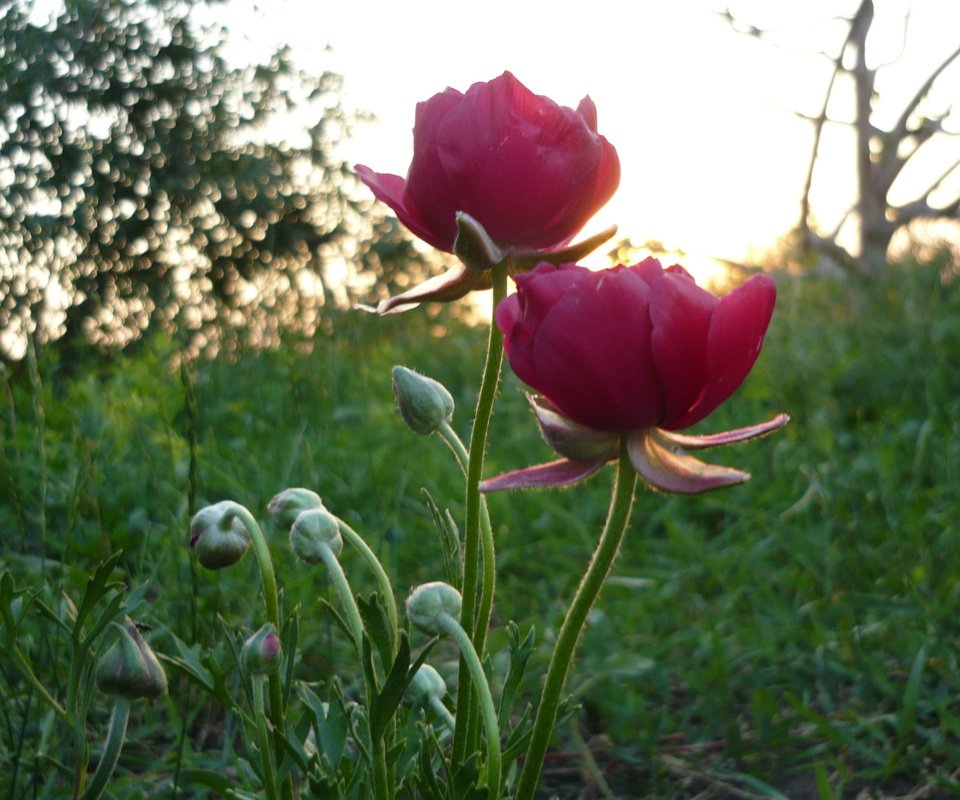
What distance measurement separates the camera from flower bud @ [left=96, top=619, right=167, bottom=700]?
787 mm

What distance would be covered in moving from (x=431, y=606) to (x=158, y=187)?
3.43 m

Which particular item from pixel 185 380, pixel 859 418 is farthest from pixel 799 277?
pixel 185 380

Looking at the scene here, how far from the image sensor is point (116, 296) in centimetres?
367

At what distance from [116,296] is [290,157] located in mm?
1078

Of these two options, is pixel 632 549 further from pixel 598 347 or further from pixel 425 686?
pixel 598 347

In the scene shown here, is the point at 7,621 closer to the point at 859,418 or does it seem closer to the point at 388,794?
the point at 388,794

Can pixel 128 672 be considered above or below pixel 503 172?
below

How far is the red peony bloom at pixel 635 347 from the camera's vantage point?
2.21ft

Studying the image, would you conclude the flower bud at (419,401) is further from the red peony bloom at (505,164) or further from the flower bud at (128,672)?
the flower bud at (128,672)

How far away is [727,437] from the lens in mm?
714

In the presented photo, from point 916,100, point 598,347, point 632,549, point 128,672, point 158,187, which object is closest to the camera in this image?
point 598,347

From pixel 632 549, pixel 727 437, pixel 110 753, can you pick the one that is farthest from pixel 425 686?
pixel 632 549

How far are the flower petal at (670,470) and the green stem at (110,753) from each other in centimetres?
45

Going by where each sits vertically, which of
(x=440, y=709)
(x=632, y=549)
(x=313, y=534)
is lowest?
(x=632, y=549)
